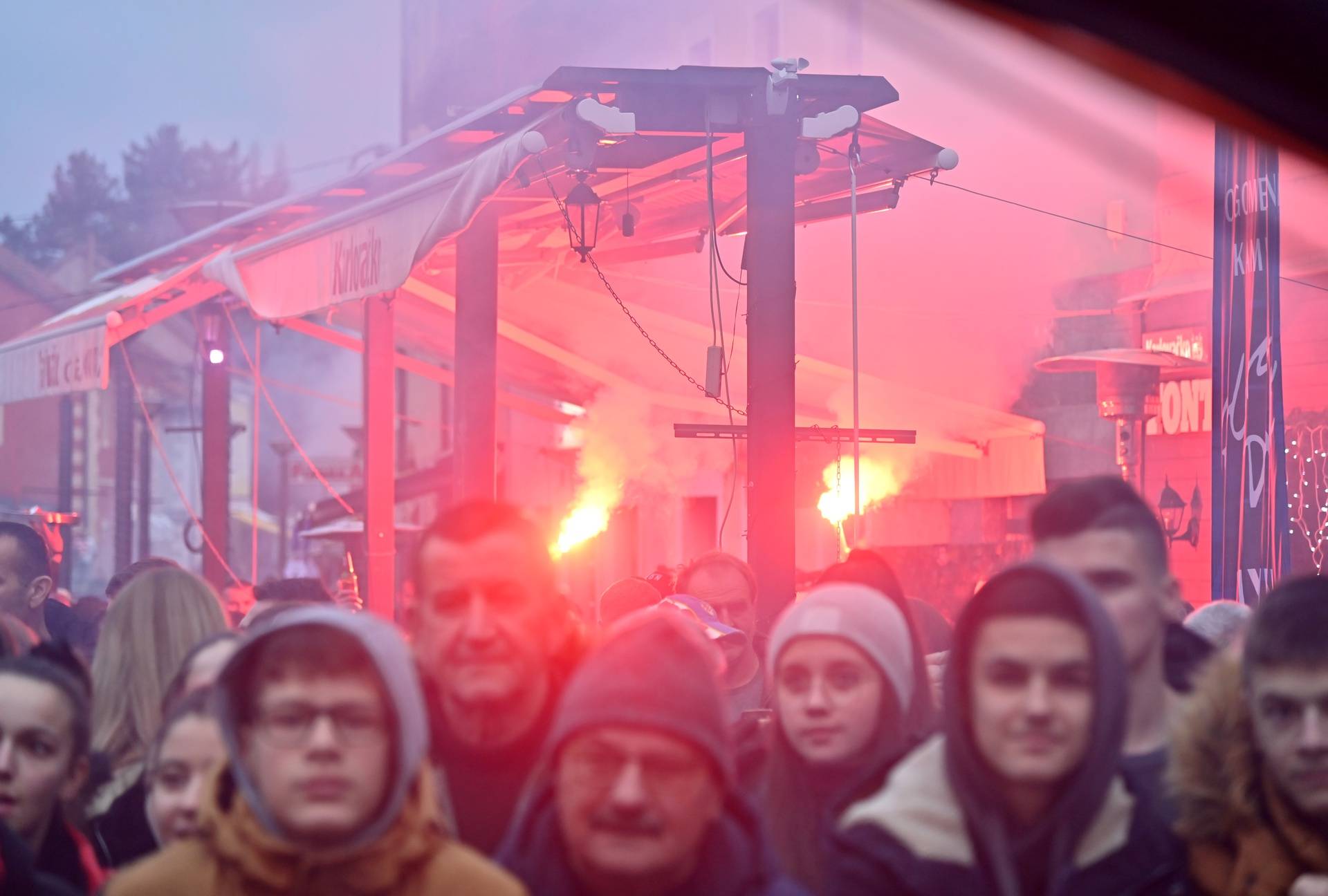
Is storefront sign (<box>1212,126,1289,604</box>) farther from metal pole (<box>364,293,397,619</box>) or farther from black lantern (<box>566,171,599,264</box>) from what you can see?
metal pole (<box>364,293,397,619</box>)

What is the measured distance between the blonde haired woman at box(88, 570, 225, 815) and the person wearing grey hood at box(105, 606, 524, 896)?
125 centimetres

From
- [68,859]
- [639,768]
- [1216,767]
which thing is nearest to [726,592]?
[68,859]

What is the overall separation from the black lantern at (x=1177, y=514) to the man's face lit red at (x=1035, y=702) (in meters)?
11.6

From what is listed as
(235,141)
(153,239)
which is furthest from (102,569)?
(235,141)

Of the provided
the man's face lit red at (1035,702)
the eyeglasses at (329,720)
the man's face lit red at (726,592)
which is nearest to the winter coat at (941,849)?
the man's face lit red at (1035,702)

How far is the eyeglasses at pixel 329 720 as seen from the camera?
2.45 meters

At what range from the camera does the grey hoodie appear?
2.42m

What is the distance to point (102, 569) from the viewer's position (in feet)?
194

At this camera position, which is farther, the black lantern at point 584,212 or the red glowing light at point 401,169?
the red glowing light at point 401,169

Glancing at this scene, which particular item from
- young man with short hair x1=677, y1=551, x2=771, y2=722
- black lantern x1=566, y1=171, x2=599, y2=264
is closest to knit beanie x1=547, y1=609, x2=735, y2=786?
young man with short hair x1=677, y1=551, x2=771, y2=722

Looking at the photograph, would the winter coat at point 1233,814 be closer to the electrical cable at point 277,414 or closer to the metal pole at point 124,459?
the electrical cable at point 277,414

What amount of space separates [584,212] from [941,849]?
7.02 m

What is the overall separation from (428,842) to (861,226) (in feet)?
58.4

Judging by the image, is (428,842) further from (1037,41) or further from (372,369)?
(372,369)
